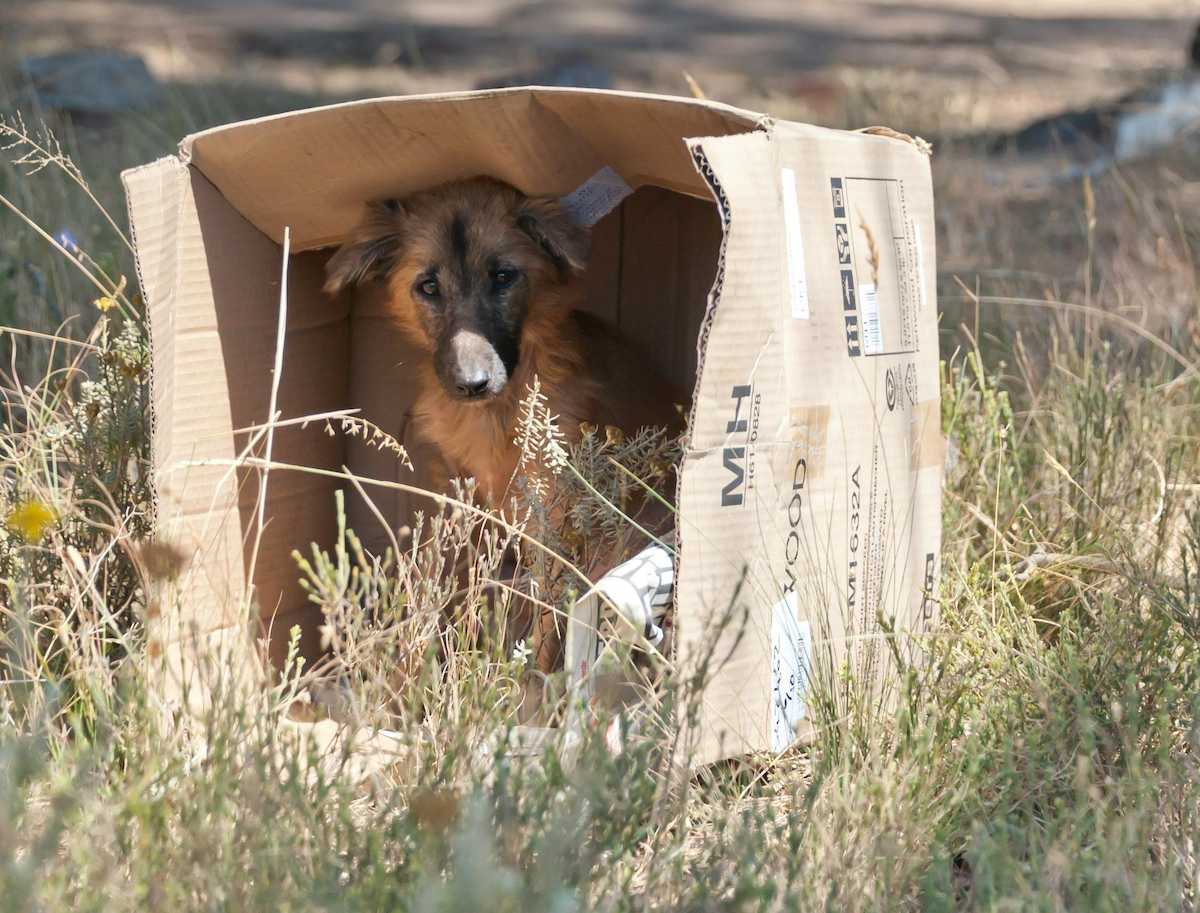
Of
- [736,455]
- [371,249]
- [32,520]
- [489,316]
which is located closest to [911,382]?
[736,455]

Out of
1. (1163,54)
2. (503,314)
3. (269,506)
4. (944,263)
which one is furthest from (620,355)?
(1163,54)

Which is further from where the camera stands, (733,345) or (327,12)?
(327,12)

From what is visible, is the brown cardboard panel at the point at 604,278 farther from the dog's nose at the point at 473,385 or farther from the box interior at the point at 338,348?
the dog's nose at the point at 473,385

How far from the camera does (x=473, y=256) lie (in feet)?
12.6

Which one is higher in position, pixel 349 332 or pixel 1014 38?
pixel 1014 38

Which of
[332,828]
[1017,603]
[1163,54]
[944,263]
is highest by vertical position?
[1163,54]

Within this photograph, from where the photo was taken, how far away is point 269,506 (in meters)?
3.56

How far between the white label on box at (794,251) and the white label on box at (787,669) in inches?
22.0

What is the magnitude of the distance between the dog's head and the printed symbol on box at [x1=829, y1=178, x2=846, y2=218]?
3.49 ft

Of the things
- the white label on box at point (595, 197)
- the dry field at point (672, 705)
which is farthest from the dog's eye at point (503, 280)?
the dry field at point (672, 705)

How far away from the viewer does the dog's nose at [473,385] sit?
3566mm

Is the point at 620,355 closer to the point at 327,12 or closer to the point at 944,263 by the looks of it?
the point at 944,263

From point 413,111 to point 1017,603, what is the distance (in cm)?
181

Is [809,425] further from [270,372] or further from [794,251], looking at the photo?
[270,372]
